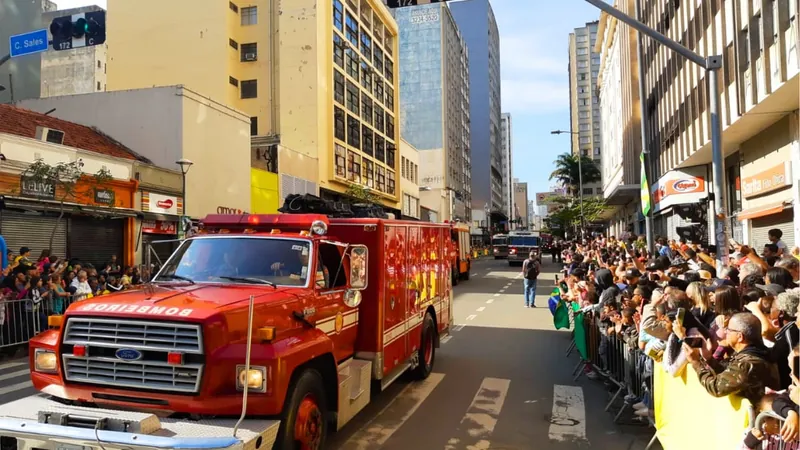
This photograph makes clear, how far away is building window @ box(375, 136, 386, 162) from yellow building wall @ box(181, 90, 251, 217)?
67.7 feet

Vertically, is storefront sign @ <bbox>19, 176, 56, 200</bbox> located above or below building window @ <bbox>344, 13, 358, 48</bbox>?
below

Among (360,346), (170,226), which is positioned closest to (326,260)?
(360,346)


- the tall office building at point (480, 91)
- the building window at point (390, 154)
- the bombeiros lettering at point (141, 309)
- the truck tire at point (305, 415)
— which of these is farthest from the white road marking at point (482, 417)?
the tall office building at point (480, 91)

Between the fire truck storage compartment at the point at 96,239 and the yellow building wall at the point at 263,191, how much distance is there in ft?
26.3

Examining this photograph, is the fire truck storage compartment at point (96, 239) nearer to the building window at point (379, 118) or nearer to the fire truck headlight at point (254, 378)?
the fire truck headlight at point (254, 378)

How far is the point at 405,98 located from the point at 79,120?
70.1 metres

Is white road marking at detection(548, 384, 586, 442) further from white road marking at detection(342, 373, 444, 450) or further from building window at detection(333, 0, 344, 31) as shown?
building window at detection(333, 0, 344, 31)

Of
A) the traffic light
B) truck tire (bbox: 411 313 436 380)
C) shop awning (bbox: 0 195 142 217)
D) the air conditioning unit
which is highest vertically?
the traffic light

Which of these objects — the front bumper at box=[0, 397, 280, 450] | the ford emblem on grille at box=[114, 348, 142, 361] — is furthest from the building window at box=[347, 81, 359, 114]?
the front bumper at box=[0, 397, 280, 450]

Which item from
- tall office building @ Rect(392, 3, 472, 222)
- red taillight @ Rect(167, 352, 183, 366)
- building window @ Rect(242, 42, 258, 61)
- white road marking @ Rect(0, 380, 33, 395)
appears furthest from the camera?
tall office building @ Rect(392, 3, 472, 222)

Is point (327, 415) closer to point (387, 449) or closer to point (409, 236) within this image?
point (387, 449)

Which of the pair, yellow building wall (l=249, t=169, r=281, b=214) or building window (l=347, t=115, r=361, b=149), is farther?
building window (l=347, t=115, r=361, b=149)

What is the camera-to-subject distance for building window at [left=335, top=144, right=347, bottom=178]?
128ft

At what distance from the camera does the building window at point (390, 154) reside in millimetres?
50406
